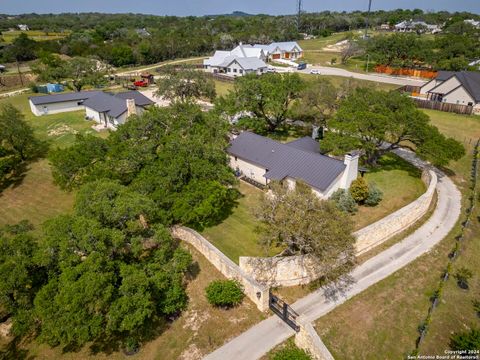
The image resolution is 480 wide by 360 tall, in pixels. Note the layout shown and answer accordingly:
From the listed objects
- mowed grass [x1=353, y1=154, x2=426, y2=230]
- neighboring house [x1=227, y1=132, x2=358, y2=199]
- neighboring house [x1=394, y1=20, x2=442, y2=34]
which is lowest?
mowed grass [x1=353, y1=154, x2=426, y2=230]

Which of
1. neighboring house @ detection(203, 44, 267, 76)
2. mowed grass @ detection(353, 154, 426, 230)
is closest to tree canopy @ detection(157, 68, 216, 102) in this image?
mowed grass @ detection(353, 154, 426, 230)

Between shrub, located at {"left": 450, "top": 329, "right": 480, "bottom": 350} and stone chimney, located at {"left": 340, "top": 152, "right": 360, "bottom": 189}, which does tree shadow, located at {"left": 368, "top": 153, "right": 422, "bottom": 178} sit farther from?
shrub, located at {"left": 450, "top": 329, "right": 480, "bottom": 350}

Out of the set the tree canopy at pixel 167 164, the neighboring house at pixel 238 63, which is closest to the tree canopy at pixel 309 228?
the tree canopy at pixel 167 164

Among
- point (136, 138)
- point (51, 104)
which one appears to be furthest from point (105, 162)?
point (51, 104)

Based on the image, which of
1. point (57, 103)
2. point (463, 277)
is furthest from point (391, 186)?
point (57, 103)

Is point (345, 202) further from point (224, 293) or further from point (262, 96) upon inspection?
point (262, 96)

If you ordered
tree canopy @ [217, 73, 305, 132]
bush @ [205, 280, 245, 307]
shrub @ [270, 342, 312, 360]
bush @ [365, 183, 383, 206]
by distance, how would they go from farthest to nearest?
tree canopy @ [217, 73, 305, 132] → bush @ [365, 183, 383, 206] → bush @ [205, 280, 245, 307] → shrub @ [270, 342, 312, 360]
